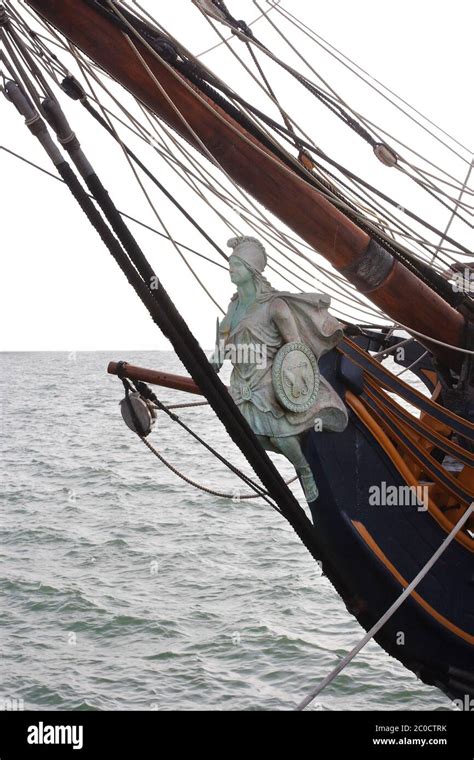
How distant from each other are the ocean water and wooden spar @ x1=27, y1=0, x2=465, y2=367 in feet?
13.8

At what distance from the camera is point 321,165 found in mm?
7156

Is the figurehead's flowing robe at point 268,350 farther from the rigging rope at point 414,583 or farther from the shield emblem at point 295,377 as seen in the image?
the rigging rope at point 414,583

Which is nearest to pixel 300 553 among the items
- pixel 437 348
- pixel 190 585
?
pixel 190 585

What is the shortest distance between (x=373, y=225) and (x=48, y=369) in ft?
269

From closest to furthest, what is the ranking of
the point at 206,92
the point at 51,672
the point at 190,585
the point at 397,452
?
the point at 206,92
the point at 397,452
the point at 51,672
the point at 190,585

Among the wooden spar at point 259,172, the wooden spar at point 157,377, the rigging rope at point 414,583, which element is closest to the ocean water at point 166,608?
the wooden spar at point 157,377

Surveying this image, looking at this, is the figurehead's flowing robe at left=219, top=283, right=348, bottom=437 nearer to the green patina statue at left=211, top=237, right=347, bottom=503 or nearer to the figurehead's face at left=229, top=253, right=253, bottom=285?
the green patina statue at left=211, top=237, right=347, bottom=503

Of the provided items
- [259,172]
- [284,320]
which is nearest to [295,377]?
[284,320]

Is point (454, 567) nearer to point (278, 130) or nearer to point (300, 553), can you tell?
point (278, 130)

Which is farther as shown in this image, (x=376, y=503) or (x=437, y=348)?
(x=437, y=348)

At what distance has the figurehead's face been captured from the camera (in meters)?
5.82

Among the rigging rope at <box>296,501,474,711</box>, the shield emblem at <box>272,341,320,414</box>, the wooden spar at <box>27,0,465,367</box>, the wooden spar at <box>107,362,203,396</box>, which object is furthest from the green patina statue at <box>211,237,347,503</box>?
the wooden spar at <box>107,362,203,396</box>

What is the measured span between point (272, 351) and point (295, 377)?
179 mm

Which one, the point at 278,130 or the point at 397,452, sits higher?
the point at 278,130
